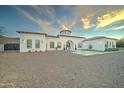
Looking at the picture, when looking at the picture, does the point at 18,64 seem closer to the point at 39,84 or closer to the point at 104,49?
the point at 39,84

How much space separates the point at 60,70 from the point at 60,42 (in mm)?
610

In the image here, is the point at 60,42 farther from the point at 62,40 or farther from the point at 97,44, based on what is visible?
the point at 97,44

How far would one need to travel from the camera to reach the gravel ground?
2957 millimetres

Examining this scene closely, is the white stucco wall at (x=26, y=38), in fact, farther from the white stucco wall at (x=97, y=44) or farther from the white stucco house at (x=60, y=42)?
the white stucco wall at (x=97, y=44)

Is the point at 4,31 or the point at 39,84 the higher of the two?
the point at 4,31

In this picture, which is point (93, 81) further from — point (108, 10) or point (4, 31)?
point (4, 31)

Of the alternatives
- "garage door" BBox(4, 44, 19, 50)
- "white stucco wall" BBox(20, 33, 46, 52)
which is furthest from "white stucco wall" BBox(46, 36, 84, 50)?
"garage door" BBox(4, 44, 19, 50)

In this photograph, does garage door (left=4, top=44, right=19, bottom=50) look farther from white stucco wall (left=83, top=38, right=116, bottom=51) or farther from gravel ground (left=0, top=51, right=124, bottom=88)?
white stucco wall (left=83, top=38, right=116, bottom=51)

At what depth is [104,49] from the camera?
132 inches

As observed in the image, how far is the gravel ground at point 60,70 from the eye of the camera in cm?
296

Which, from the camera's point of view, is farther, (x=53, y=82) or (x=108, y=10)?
(x=108, y=10)
